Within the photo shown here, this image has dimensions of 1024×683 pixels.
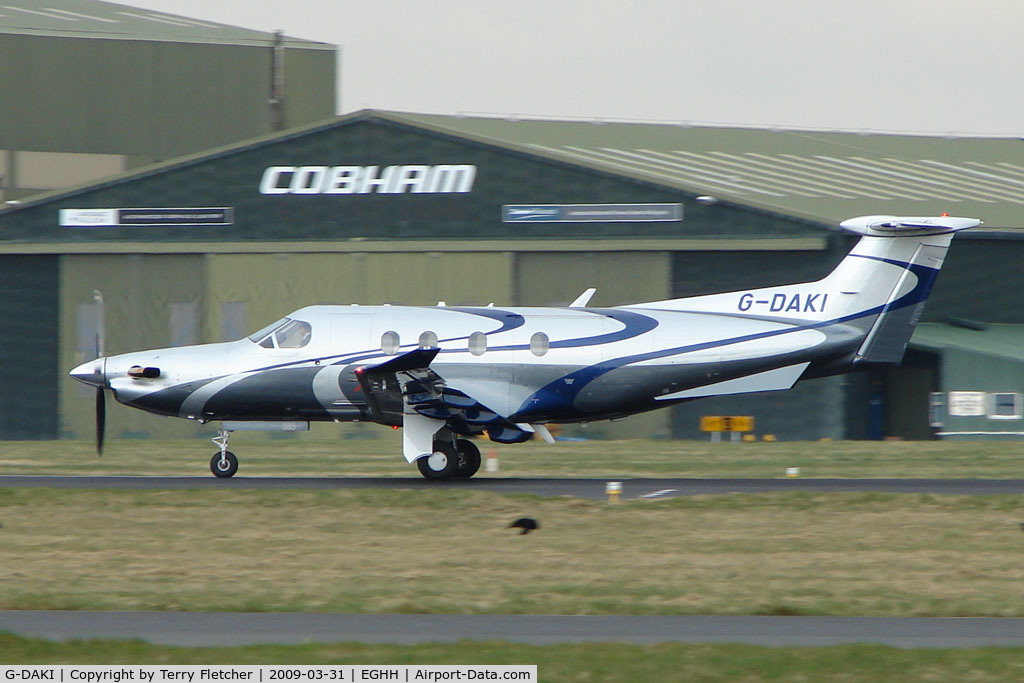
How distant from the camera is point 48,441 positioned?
31.0 m

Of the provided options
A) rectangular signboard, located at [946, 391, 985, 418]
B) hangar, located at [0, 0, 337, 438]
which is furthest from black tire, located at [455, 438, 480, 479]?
hangar, located at [0, 0, 337, 438]

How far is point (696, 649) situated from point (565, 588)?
2.93 metres

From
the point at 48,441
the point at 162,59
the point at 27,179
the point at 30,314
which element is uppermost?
the point at 162,59

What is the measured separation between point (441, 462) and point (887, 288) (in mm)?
7860

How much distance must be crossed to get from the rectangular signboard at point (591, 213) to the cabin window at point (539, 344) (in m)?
10.1

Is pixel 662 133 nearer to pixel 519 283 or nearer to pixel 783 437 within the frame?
pixel 519 283

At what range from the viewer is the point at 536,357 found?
67.3 ft

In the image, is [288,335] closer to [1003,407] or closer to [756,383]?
[756,383]

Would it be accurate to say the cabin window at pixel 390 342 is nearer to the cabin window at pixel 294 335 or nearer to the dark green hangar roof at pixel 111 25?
the cabin window at pixel 294 335

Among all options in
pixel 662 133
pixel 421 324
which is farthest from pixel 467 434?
pixel 662 133

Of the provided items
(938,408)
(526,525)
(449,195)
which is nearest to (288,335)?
(526,525)

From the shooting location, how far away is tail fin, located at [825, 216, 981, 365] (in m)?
20.8

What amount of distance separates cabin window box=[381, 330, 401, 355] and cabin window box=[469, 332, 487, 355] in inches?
46.2

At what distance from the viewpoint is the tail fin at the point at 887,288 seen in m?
20.8
